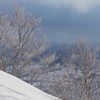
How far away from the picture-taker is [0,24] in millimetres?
Result: 16000

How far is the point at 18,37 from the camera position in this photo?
1645 centimetres

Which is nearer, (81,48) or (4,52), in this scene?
(4,52)

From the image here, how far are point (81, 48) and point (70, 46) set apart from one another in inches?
36.3

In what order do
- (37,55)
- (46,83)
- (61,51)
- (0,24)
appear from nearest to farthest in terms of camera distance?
1. (0,24)
2. (37,55)
3. (46,83)
4. (61,51)

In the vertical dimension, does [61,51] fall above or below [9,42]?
above

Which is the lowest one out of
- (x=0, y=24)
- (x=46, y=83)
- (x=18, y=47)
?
(x=46, y=83)

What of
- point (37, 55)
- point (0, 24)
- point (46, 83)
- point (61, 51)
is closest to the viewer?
point (0, 24)

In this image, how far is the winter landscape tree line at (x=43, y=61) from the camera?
1619cm

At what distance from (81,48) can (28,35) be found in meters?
4.76

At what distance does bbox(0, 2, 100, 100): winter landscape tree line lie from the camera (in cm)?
1619

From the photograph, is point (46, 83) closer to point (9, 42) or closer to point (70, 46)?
point (70, 46)

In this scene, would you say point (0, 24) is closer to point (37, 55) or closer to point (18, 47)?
point (18, 47)

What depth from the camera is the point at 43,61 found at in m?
18.5

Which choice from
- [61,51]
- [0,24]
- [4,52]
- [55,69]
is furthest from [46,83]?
[0,24]
